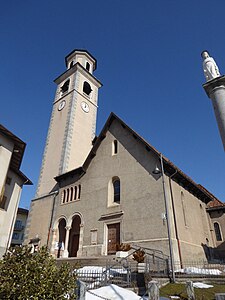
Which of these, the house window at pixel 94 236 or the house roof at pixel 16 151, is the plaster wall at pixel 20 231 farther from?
the house window at pixel 94 236

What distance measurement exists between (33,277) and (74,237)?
19704 mm

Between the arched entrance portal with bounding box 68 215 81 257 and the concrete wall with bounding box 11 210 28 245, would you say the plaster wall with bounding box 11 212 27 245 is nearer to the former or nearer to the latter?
the concrete wall with bounding box 11 210 28 245

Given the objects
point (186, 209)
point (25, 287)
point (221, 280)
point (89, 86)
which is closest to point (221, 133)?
point (221, 280)

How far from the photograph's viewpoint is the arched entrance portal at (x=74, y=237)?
23281 mm

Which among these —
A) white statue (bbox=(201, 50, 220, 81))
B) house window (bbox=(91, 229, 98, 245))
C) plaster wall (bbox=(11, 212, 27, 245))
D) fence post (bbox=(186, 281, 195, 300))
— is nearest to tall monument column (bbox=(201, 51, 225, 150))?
white statue (bbox=(201, 50, 220, 81))

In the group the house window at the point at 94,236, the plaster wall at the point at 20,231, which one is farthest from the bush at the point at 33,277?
the plaster wall at the point at 20,231

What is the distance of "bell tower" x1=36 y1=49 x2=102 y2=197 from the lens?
28953 mm

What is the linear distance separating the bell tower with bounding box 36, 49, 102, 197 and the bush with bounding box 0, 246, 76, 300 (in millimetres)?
21679

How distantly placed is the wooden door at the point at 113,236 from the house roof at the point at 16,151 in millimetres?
9339

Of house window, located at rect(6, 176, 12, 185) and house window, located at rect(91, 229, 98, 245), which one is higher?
house window, located at rect(6, 176, 12, 185)

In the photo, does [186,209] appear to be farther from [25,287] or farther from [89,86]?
[89,86]

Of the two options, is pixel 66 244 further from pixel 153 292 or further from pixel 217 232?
pixel 153 292

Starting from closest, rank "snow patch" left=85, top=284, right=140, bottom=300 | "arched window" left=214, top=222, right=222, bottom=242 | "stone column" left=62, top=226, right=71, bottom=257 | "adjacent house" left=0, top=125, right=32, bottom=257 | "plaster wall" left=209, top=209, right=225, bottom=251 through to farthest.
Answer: "snow patch" left=85, top=284, right=140, bottom=300
"adjacent house" left=0, top=125, right=32, bottom=257
"stone column" left=62, top=226, right=71, bottom=257
"plaster wall" left=209, top=209, right=225, bottom=251
"arched window" left=214, top=222, right=222, bottom=242

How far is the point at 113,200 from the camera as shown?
21.4 meters
